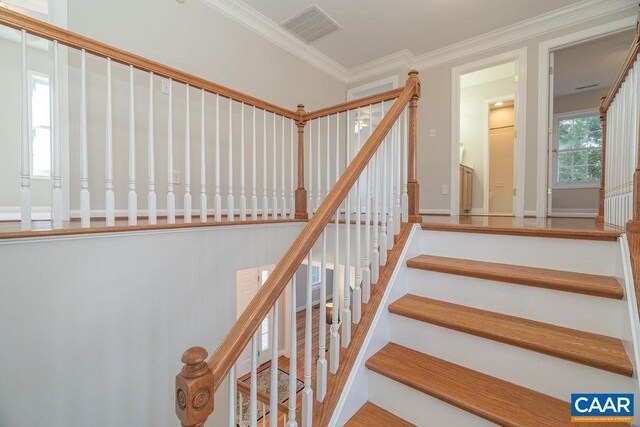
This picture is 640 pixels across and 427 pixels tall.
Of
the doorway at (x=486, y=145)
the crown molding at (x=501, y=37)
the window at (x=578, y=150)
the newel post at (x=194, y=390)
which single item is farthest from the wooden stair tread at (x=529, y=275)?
the window at (x=578, y=150)

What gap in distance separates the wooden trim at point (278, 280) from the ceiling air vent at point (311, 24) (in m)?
2.71

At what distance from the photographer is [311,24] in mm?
3555

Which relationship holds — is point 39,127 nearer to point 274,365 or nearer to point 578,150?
point 274,365

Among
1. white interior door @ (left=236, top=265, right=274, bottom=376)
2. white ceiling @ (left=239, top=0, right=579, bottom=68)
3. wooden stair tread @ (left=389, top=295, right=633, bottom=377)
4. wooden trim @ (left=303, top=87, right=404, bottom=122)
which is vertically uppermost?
white ceiling @ (left=239, top=0, right=579, bottom=68)

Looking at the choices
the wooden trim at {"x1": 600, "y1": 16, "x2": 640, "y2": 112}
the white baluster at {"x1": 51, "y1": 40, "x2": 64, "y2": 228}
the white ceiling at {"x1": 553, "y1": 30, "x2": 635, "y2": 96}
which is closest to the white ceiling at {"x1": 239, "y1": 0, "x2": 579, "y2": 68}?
the white ceiling at {"x1": 553, "y1": 30, "x2": 635, "y2": 96}

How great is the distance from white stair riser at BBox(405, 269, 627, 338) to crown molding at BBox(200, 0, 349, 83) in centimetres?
339

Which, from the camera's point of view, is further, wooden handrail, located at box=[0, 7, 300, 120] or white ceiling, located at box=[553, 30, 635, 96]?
white ceiling, located at box=[553, 30, 635, 96]

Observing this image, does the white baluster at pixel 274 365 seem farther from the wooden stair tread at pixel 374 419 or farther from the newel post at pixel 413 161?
the newel post at pixel 413 161

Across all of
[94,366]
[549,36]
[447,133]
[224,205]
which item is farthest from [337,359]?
[549,36]

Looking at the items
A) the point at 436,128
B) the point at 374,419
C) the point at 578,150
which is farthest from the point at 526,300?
the point at 578,150

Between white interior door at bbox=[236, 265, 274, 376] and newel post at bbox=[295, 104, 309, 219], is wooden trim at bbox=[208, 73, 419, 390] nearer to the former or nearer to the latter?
newel post at bbox=[295, 104, 309, 219]

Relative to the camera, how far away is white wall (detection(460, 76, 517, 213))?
18.2ft

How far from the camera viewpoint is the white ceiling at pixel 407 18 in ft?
10.6

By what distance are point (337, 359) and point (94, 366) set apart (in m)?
1.32
